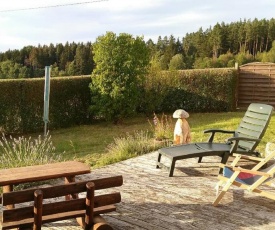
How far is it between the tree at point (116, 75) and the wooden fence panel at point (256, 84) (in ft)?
19.3

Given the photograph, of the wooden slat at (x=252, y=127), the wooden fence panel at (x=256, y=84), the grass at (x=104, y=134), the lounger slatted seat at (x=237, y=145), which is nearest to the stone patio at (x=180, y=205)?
the lounger slatted seat at (x=237, y=145)

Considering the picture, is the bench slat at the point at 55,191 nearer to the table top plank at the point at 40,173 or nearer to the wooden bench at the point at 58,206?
the wooden bench at the point at 58,206

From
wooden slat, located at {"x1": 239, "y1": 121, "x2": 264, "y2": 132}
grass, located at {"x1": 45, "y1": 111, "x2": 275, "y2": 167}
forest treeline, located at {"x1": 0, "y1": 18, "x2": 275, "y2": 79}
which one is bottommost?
A: grass, located at {"x1": 45, "y1": 111, "x2": 275, "y2": 167}

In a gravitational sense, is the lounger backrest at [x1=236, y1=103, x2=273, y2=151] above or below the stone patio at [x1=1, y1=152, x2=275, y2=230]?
above

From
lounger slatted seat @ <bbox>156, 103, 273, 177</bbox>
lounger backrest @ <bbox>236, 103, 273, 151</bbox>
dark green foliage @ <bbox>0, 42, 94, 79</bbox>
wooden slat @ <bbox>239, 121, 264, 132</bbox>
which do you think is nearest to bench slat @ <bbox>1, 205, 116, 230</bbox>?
lounger slatted seat @ <bbox>156, 103, 273, 177</bbox>

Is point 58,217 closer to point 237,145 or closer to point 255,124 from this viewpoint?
point 237,145

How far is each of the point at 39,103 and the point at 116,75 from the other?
10.4 feet

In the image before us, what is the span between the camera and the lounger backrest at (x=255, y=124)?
21.8 ft

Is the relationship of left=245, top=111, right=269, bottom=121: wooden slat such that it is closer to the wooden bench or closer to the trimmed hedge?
the wooden bench

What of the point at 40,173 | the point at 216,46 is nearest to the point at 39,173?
the point at 40,173

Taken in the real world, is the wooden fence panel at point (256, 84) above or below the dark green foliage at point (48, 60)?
below

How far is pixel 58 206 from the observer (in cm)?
359

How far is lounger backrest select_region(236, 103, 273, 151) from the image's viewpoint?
664 cm

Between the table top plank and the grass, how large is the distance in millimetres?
3901
